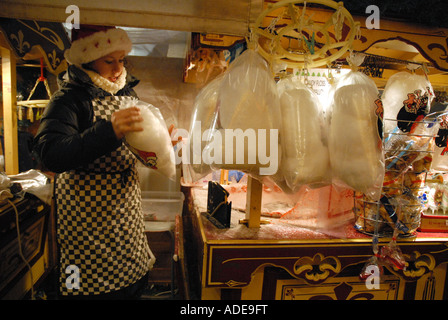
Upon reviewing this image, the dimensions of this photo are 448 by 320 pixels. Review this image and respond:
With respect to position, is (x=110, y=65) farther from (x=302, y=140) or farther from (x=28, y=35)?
(x=302, y=140)

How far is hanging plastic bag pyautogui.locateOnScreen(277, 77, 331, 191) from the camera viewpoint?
981mm

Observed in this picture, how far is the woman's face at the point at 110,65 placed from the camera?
49.1 inches

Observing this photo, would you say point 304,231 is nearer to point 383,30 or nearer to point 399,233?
point 399,233

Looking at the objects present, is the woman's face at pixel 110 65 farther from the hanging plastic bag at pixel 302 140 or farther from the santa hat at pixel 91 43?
the hanging plastic bag at pixel 302 140

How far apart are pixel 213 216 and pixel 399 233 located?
0.97 m

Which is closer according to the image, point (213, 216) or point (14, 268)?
point (213, 216)

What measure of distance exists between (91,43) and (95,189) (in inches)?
25.8

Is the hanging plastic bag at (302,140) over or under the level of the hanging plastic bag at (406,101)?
under

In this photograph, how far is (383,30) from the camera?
1.31 metres

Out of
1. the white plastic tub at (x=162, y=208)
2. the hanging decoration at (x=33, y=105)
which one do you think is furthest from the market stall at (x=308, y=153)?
the hanging decoration at (x=33, y=105)

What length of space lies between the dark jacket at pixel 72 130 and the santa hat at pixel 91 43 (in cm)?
7
